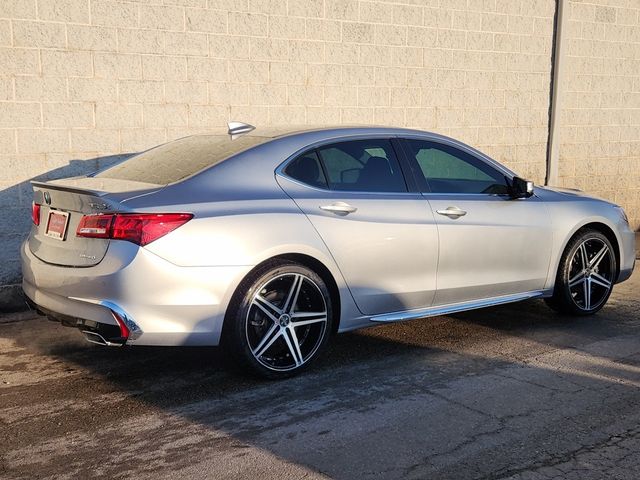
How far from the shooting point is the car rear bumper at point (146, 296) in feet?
14.8

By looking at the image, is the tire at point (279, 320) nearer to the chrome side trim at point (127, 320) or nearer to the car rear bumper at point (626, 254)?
the chrome side trim at point (127, 320)

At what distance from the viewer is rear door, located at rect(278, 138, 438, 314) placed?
5.20 m

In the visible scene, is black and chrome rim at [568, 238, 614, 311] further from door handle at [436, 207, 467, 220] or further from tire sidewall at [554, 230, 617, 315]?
door handle at [436, 207, 467, 220]

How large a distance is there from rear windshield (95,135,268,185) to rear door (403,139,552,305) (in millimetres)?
1283

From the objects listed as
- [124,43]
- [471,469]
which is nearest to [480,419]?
[471,469]

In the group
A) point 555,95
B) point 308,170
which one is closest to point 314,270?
point 308,170

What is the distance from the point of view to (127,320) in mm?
4492

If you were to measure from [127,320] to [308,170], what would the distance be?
5.09 feet

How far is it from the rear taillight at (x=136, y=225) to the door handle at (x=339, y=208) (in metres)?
0.95

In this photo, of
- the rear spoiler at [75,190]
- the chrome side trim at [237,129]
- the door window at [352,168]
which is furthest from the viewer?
the chrome side trim at [237,129]

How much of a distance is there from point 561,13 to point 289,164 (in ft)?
22.7

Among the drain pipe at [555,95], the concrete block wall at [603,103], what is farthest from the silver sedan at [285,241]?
the concrete block wall at [603,103]

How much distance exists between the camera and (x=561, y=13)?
1076 cm

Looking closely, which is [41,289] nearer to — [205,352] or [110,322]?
[110,322]
